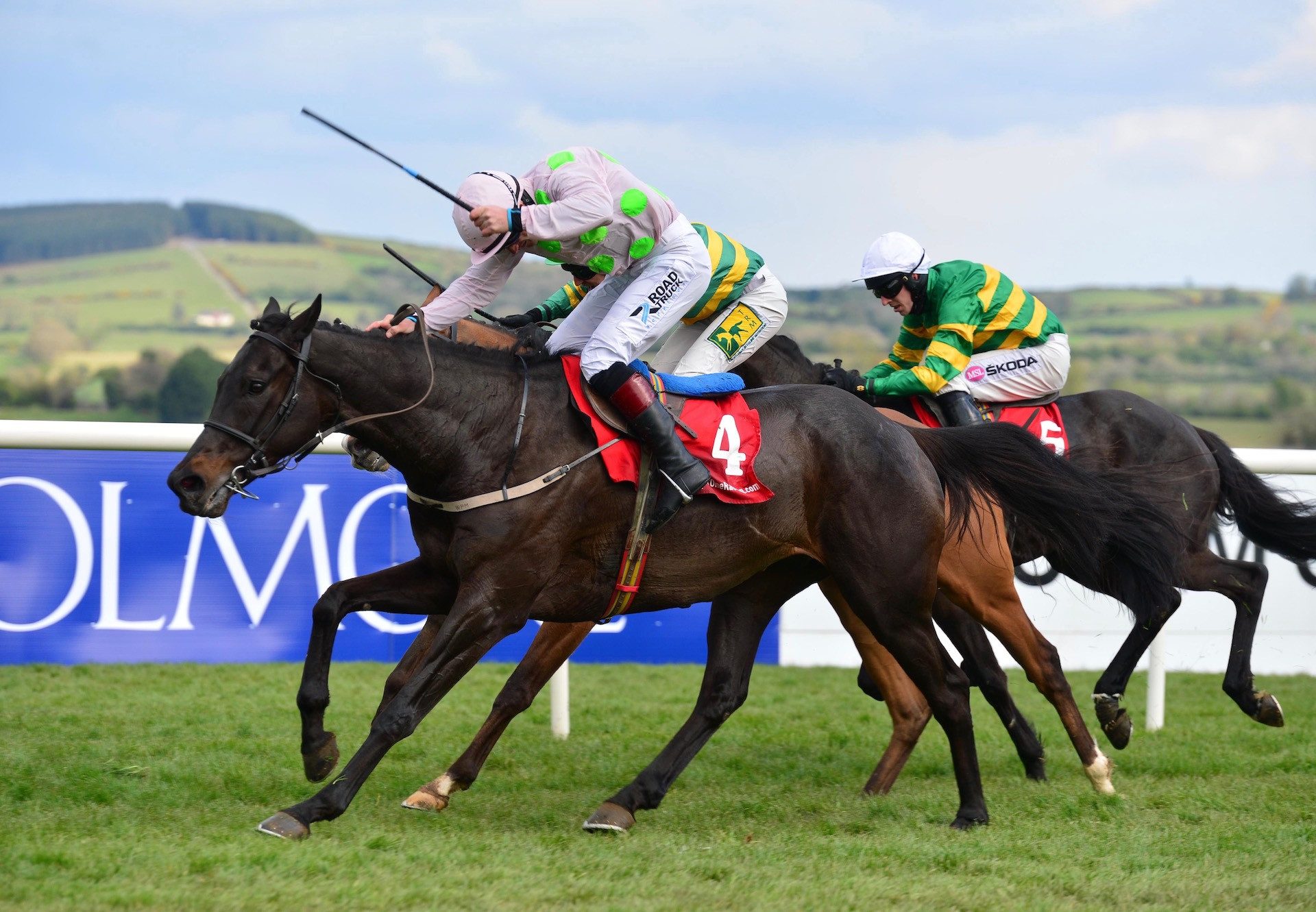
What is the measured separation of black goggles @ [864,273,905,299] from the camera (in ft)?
18.3

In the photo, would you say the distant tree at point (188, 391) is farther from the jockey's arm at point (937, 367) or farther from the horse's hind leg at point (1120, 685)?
the horse's hind leg at point (1120, 685)

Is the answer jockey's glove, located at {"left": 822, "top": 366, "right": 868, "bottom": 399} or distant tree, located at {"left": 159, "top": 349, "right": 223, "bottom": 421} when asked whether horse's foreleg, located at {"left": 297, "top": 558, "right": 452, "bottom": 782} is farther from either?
distant tree, located at {"left": 159, "top": 349, "right": 223, "bottom": 421}

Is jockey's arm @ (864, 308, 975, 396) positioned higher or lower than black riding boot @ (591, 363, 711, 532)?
higher

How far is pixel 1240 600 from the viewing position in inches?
239

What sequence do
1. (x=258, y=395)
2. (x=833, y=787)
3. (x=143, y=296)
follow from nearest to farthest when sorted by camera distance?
(x=258, y=395)
(x=833, y=787)
(x=143, y=296)

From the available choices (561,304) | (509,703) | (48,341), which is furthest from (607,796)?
(48,341)

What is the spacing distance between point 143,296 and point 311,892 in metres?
31.3

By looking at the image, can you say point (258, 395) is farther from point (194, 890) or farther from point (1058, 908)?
point (1058, 908)

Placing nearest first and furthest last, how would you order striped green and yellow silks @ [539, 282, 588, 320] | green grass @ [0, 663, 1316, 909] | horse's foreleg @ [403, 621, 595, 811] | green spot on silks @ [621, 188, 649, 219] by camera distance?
green grass @ [0, 663, 1316, 909] → green spot on silks @ [621, 188, 649, 219] → horse's foreleg @ [403, 621, 595, 811] → striped green and yellow silks @ [539, 282, 588, 320]

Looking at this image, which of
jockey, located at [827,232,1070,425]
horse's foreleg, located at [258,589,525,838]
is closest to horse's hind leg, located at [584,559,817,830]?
horse's foreleg, located at [258,589,525,838]

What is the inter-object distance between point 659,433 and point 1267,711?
3.18 m

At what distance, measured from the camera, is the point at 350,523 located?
23.1 feet

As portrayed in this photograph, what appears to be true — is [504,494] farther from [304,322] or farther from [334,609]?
[304,322]

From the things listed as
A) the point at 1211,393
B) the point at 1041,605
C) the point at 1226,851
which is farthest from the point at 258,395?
the point at 1211,393
